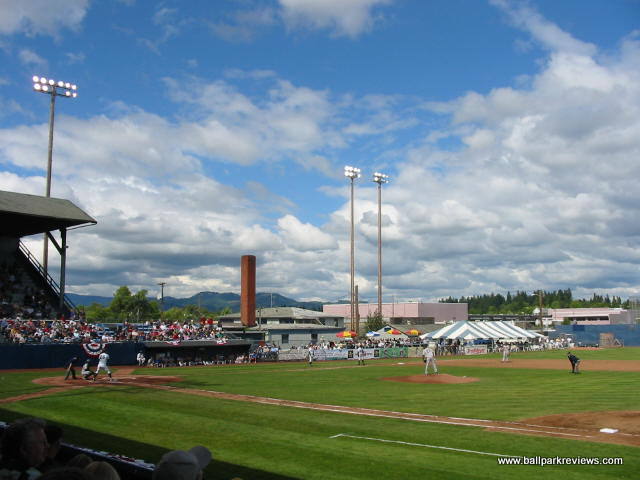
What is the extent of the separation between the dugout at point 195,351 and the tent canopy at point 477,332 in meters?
23.5

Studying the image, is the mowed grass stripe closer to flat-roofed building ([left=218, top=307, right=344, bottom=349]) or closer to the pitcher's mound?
the pitcher's mound

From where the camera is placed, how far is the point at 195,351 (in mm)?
45938

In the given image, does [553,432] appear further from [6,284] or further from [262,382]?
[6,284]

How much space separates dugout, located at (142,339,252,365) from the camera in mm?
42156

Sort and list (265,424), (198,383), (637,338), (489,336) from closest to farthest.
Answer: (265,424), (198,383), (489,336), (637,338)

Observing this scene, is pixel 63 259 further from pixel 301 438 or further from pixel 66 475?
pixel 66 475

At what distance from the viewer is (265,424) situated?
16312 millimetres

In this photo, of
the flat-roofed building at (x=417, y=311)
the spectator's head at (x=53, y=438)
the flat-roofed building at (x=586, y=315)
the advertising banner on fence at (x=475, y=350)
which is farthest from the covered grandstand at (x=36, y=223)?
A: the flat-roofed building at (x=586, y=315)

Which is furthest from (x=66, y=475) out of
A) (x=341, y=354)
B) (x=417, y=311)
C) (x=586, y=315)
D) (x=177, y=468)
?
(x=586, y=315)

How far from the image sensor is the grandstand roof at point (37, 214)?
125 ft

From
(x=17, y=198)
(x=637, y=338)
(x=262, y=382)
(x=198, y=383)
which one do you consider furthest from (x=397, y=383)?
(x=637, y=338)

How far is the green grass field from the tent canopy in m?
33.1

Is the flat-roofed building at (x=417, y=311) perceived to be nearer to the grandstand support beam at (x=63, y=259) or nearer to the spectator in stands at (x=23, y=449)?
the grandstand support beam at (x=63, y=259)

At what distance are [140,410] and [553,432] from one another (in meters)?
12.4
